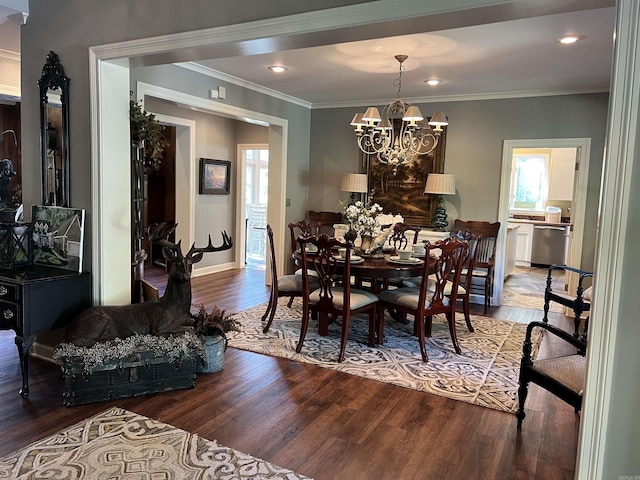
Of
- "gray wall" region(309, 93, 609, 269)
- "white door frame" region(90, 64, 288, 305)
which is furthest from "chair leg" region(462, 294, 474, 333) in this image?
"white door frame" region(90, 64, 288, 305)

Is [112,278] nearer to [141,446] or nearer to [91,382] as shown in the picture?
[91,382]

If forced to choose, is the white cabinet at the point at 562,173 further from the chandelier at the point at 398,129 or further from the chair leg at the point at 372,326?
the chair leg at the point at 372,326

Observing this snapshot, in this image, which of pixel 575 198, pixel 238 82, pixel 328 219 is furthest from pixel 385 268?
pixel 575 198

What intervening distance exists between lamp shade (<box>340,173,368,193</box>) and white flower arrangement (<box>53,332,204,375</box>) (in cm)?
362

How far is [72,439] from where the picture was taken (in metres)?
2.44

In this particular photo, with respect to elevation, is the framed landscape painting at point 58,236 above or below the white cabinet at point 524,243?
above

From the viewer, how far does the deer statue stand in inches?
115

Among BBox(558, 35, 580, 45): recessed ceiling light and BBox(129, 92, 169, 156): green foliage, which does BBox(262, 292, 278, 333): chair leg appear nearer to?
BBox(129, 92, 169, 156): green foliage

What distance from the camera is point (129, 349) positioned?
2.89m

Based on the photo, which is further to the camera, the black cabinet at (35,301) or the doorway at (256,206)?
the doorway at (256,206)

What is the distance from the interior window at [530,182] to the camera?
9.41 metres

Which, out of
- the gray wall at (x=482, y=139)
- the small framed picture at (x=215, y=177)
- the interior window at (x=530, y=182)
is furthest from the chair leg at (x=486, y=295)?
the interior window at (x=530, y=182)

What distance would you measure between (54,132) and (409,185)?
430cm

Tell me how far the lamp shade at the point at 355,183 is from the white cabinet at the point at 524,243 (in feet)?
13.6
